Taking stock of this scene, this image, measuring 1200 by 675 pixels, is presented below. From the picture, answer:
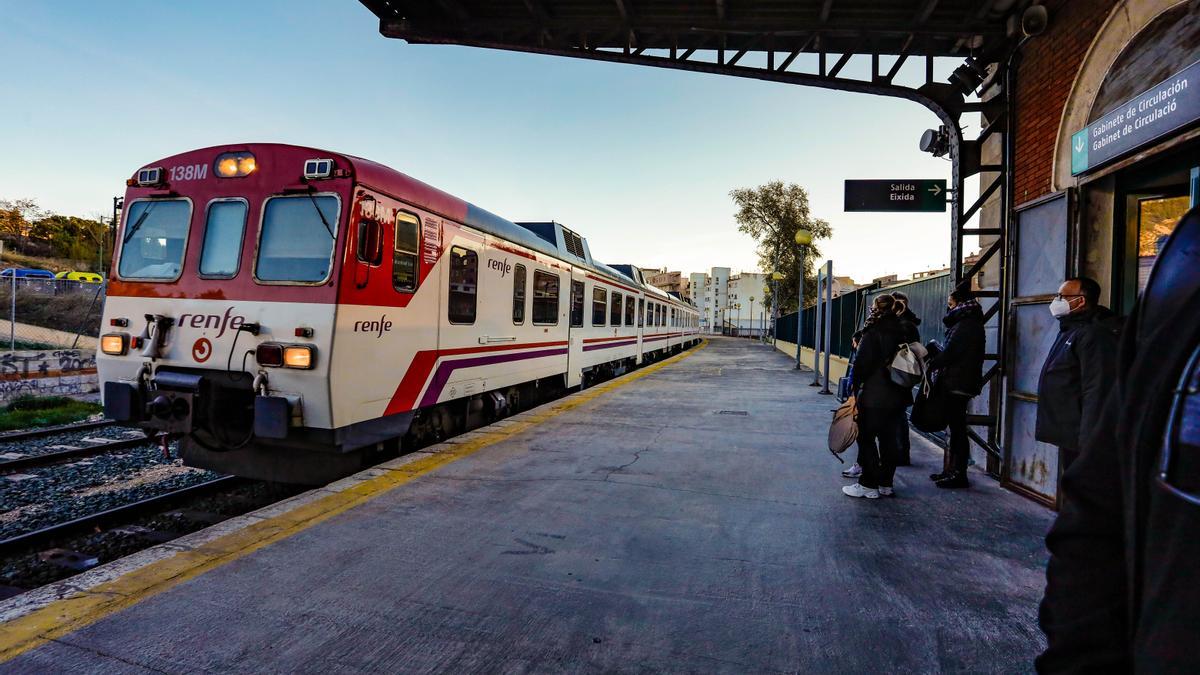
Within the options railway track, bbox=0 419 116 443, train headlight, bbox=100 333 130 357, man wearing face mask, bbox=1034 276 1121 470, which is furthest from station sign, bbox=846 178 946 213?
railway track, bbox=0 419 116 443

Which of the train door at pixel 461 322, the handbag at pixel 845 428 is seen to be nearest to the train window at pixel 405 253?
the train door at pixel 461 322

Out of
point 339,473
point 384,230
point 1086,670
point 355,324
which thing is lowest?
point 339,473

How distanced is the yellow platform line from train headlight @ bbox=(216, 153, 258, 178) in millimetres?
2780

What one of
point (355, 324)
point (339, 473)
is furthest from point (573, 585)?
point (339, 473)

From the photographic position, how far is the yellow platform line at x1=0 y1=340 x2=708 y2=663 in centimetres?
249

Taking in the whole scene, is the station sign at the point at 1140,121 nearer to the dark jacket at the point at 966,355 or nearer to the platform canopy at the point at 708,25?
the dark jacket at the point at 966,355

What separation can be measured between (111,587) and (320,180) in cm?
308

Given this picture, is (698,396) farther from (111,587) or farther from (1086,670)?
(1086,670)

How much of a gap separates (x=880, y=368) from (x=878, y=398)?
24 centimetres

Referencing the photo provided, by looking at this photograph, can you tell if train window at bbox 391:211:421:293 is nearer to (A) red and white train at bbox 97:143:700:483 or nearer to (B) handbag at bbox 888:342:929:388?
(A) red and white train at bbox 97:143:700:483

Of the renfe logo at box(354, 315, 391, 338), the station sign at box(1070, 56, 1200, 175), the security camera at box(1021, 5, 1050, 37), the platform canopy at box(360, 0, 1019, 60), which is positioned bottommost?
the renfe logo at box(354, 315, 391, 338)

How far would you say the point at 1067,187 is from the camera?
4.49 meters

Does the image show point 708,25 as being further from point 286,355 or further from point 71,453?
point 71,453

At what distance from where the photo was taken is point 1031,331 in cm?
485
